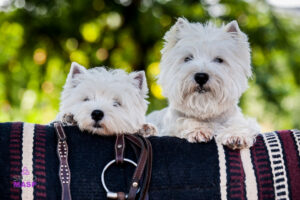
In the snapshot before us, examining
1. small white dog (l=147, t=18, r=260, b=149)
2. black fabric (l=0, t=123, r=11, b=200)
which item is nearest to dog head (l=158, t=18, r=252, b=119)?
small white dog (l=147, t=18, r=260, b=149)

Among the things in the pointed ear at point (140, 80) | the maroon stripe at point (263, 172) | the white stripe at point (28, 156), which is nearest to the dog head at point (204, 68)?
the pointed ear at point (140, 80)

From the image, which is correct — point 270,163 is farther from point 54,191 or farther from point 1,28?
point 1,28

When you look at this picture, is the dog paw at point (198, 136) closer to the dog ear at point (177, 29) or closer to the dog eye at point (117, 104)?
the dog eye at point (117, 104)

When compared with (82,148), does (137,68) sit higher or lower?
higher

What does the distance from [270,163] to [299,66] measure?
171 centimetres

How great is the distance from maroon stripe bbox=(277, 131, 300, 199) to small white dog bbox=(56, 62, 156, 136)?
0.74 metres

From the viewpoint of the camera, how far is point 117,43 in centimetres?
365

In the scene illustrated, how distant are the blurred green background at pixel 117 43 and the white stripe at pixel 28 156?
1559 mm

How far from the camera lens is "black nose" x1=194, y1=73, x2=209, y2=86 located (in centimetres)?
231

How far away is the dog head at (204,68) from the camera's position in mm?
2346

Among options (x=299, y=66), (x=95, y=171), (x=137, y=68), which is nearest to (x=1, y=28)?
(x=137, y=68)

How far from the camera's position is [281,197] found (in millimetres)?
1933

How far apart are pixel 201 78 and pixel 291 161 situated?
687mm

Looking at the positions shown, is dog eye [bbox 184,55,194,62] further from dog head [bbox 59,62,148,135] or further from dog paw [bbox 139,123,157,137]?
dog paw [bbox 139,123,157,137]
